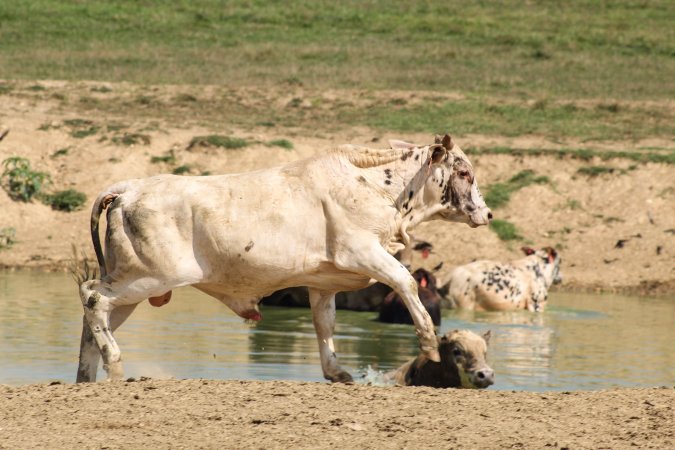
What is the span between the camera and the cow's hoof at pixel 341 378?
1032 centimetres

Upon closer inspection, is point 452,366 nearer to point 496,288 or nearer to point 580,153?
point 496,288

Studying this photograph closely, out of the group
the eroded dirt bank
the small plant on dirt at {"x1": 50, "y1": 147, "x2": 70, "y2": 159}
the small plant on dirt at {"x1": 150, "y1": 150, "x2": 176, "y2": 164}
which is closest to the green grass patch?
the small plant on dirt at {"x1": 150, "y1": 150, "x2": 176, "y2": 164}

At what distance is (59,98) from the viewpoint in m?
28.2

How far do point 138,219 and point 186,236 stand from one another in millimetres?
324

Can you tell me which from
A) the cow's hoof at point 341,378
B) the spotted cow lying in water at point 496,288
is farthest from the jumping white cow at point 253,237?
the spotted cow lying in water at point 496,288

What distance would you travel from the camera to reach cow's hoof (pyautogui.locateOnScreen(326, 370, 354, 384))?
10320 mm

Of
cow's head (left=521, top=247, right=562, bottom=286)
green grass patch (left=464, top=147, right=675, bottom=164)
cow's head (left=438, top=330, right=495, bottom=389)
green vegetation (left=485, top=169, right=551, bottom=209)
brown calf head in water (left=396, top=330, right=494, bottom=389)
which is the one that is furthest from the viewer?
green grass patch (left=464, top=147, right=675, bottom=164)

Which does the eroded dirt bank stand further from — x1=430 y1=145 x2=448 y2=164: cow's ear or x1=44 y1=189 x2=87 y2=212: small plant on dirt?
x1=44 y1=189 x2=87 y2=212: small plant on dirt

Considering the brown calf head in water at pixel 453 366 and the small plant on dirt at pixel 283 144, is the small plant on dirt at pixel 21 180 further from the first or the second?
the brown calf head in water at pixel 453 366

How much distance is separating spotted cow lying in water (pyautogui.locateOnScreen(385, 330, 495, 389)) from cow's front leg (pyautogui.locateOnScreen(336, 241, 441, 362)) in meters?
2.06

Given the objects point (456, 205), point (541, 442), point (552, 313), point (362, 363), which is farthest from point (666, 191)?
point (541, 442)

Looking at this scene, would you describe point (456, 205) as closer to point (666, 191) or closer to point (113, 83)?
point (666, 191)

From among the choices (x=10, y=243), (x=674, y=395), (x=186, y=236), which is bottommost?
(x=10, y=243)

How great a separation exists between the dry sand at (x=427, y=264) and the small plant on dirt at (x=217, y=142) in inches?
5.7
